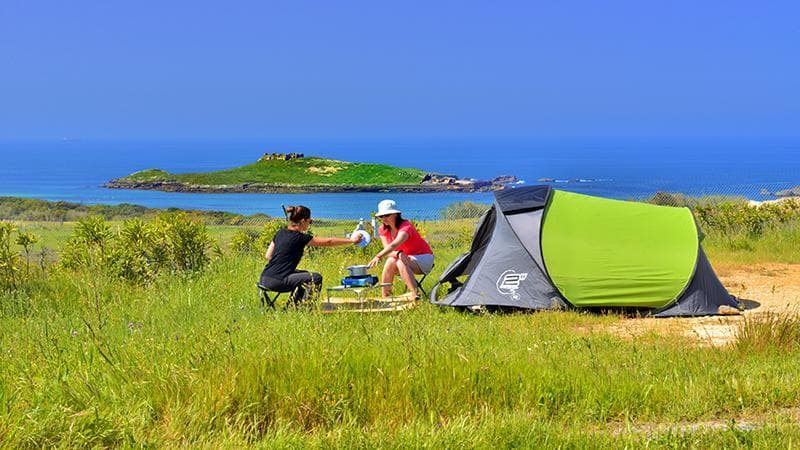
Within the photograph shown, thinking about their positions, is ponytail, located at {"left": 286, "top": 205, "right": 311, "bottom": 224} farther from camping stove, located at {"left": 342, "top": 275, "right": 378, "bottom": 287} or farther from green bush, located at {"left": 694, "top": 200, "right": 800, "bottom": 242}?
green bush, located at {"left": 694, "top": 200, "right": 800, "bottom": 242}

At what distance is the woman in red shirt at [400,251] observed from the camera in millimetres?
10453

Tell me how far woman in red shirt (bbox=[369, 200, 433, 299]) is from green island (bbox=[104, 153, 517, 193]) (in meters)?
49.5

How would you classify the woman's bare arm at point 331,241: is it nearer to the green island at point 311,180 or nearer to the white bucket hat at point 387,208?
the white bucket hat at point 387,208

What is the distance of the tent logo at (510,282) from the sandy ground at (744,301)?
4.06ft

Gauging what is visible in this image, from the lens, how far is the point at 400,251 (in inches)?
419

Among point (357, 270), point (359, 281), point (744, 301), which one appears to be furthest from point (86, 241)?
point (744, 301)

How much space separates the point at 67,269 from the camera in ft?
38.9

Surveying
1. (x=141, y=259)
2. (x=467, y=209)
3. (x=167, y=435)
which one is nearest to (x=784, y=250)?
(x=467, y=209)

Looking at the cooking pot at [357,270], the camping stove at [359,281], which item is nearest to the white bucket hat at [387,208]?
the cooking pot at [357,270]

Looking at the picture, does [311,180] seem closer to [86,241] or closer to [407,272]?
[86,241]

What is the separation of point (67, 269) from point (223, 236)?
24.0ft

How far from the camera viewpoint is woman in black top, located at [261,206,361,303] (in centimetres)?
942

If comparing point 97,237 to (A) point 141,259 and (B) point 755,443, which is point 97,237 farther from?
(B) point 755,443

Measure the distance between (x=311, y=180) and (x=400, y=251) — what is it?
5455 cm
